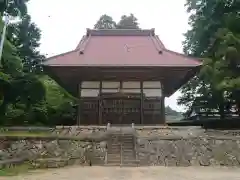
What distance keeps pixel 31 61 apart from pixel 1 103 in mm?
10275

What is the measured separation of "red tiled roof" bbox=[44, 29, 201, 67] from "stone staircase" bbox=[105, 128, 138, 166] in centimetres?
376

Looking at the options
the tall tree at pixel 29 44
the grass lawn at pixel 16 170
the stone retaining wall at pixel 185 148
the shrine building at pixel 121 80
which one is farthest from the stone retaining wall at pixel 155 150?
the tall tree at pixel 29 44

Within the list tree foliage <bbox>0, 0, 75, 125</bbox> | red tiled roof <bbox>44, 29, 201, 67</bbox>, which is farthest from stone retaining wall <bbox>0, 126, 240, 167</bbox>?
tree foliage <bbox>0, 0, 75, 125</bbox>

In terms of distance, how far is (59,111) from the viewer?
92.1 ft

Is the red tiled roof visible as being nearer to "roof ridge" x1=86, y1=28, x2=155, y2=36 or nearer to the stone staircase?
"roof ridge" x1=86, y1=28, x2=155, y2=36

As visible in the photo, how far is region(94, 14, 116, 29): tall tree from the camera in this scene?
47.4m

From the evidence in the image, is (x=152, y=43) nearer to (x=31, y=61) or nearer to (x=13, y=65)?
(x=13, y=65)

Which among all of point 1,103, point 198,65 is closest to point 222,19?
point 198,65

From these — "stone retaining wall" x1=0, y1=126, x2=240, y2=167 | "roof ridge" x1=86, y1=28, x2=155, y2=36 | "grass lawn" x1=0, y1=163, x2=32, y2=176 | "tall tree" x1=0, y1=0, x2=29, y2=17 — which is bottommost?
"grass lawn" x1=0, y1=163, x2=32, y2=176

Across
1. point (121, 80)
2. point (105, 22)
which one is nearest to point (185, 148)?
point (121, 80)

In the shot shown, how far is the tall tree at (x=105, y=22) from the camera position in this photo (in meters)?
47.4

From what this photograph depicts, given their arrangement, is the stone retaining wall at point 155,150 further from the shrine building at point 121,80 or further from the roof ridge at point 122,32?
the roof ridge at point 122,32

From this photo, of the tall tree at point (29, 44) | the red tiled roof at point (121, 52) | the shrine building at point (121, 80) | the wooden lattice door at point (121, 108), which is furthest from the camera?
the tall tree at point (29, 44)

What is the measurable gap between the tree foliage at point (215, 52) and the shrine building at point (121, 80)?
2974 millimetres
